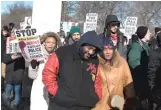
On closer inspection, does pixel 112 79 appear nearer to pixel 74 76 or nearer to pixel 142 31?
pixel 74 76

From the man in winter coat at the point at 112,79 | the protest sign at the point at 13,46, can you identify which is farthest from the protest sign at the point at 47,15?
the man in winter coat at the point at 112,79

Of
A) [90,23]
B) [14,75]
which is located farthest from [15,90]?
[90,23]

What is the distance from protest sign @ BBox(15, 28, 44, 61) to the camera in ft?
20.6

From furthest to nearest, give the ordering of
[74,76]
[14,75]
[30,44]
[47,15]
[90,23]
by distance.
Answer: [90,23] → [14,75] → [47,15] → [30,44] → [74,76]

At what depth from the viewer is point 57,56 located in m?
5.37

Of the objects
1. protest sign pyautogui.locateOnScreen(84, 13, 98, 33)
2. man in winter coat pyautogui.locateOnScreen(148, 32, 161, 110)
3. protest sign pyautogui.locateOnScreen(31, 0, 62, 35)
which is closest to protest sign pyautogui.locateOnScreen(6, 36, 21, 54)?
protest sign pyautogui.locateOnScreen(31, 0, 62, 35)

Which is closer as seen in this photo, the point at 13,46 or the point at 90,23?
the point at 13,46

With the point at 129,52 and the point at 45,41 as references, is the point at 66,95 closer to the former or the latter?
the point at 45,41

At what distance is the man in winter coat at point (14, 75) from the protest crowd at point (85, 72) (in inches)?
3.5

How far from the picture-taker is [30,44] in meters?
6.28

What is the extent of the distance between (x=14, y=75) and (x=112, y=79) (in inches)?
142

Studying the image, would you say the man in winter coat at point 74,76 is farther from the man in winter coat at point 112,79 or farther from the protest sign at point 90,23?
the protest sign at point 90,23

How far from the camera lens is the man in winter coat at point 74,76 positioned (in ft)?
17.3

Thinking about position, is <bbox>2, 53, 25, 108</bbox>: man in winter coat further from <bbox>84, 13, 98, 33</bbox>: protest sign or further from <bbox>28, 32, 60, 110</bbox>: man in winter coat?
<bbox>84, 13, 98, 33</bbox>: protest sign
